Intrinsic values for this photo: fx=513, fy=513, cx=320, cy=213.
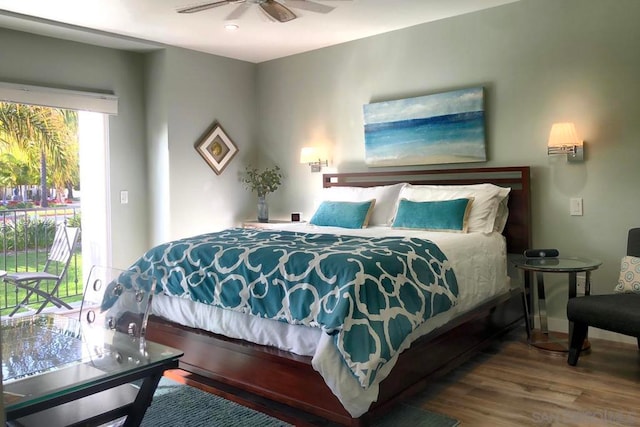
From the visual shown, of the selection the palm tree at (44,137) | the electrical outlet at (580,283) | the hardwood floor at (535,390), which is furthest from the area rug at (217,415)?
the palm tree at (44,137)

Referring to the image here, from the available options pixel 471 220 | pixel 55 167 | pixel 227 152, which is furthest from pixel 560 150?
pixel 55 167

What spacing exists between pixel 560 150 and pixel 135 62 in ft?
13.1

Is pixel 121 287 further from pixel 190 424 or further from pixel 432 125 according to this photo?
pixel 432 125

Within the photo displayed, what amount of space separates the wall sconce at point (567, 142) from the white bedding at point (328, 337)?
75 cm

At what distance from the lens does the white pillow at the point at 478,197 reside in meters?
3.71

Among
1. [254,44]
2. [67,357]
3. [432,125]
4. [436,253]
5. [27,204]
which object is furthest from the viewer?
[254,44]

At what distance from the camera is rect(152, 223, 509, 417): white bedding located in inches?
88.7

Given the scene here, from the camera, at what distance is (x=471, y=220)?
3732 millimetres

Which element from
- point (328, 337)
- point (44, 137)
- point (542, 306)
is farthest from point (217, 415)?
point (44, 137)

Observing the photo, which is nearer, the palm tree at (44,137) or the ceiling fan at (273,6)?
the ceiling fan at (273,6)

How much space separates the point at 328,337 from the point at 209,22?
121 inches

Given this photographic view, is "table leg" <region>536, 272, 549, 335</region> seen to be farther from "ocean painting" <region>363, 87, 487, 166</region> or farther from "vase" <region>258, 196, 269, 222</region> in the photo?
"vase" <region>258, 196, 269, 222</region>

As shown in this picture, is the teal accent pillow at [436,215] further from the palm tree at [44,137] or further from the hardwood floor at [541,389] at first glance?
the palm tree at [44,137]

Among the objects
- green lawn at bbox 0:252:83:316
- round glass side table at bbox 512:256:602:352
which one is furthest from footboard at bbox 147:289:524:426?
green lawn at bbox 0:252:83:316
